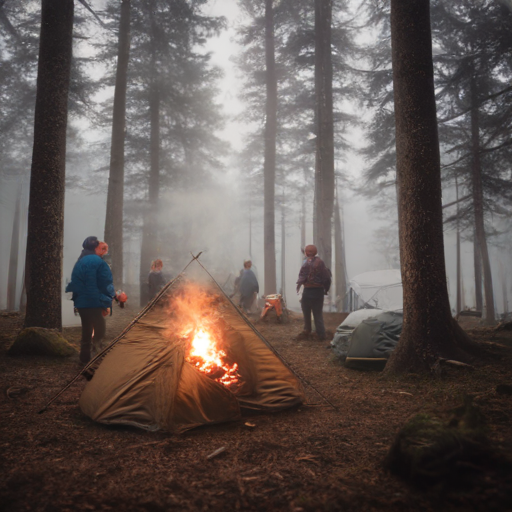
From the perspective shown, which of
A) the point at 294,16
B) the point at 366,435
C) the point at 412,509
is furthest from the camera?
the point at 294,16

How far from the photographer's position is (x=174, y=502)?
2355 mm

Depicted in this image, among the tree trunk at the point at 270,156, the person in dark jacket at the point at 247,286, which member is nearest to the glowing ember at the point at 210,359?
the person in dark jacket at the point at 247,286

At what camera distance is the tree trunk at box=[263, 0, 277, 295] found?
1598 centimetres

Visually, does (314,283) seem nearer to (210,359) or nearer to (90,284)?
(210,359)

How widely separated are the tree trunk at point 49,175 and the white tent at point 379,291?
1238cm

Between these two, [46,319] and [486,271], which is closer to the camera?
[46,319]

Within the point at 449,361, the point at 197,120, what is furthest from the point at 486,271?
the point at 197,120

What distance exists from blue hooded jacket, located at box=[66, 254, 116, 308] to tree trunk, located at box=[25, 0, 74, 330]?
1555 millimetres

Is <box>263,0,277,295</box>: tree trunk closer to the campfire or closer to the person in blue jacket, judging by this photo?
the person in blue jacket

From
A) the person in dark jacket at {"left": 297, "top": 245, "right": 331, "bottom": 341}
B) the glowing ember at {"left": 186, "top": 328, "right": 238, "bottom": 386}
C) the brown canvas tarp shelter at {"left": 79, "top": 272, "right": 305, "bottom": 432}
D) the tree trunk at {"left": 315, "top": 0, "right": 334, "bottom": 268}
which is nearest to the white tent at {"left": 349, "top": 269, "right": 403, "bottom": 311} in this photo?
the tree trunk at {"left": 315, "top": 0, "right": 334, "bottom": 268}

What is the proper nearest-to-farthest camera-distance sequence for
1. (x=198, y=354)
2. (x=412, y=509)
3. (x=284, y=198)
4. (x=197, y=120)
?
1. (x=412, y=509)
2. (x=198, y=354)
3. (x=197, y=120)
4. (x=284, y=198)

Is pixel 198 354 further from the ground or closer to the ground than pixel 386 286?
closer to the ground

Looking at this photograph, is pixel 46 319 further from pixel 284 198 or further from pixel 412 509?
pixel 284 198

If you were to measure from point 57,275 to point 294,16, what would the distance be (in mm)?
15403
